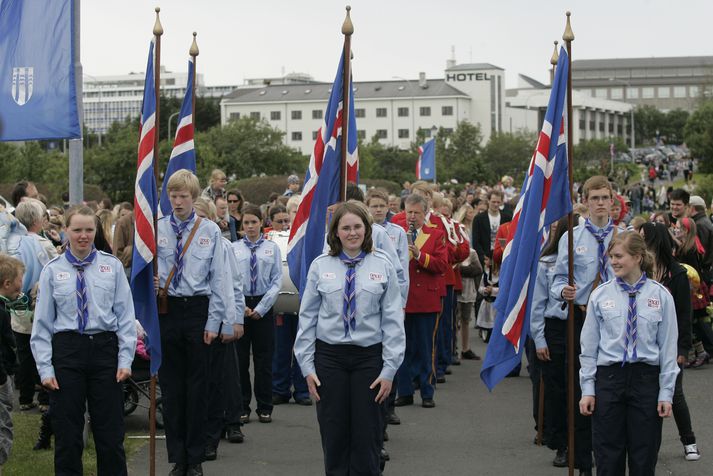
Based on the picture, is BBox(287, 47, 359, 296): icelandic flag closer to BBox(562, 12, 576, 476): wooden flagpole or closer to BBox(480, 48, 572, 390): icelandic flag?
BBox(480, 48, 572, 390): icelandic flag

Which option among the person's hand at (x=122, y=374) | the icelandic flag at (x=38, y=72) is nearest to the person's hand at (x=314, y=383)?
the person's hand at (x=122, y=374)

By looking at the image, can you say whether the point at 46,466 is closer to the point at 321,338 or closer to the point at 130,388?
the point at 130,388

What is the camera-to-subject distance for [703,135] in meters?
71.2

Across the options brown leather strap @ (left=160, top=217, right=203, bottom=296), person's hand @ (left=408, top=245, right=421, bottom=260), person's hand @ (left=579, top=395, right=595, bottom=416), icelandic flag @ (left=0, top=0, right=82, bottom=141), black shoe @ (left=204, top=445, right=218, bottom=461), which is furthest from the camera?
person's hand @ (left=408, top=245, right=421, bottom=260)

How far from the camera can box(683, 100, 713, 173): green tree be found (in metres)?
68.1

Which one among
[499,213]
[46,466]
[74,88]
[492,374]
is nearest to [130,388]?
[46,466]

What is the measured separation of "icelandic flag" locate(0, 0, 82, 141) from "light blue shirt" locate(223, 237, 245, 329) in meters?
1.79

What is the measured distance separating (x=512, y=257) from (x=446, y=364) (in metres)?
4.94

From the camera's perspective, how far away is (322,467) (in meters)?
9.14

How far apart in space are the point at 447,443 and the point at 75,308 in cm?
397

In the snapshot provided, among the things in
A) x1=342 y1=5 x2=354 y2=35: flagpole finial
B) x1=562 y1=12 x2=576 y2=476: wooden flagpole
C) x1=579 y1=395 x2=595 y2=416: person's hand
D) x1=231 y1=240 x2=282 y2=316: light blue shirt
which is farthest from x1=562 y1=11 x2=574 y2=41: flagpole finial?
x1=231 y1=240 x2=282 y2=316: light blue shirt

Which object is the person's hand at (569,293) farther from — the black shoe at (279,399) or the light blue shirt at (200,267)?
the black shoe at (279,399)

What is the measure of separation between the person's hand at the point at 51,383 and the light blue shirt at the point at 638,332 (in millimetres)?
3393

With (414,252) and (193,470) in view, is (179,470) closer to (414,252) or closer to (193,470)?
(193,470)
